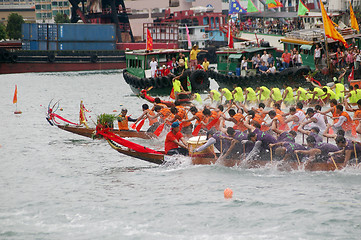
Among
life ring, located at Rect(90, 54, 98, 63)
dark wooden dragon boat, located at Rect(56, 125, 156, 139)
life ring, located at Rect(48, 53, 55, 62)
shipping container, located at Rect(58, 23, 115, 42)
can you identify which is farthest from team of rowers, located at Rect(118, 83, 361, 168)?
shipping container, located at Rect(58, 23, 115, 42)

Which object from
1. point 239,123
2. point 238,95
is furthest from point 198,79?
point 239,123

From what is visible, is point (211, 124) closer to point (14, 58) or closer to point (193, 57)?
point (193, 57)

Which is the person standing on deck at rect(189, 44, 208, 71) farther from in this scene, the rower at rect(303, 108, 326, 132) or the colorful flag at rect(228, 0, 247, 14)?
the colorful flag at rect(228, 0, 247, 14)

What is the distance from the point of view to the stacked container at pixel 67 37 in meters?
59.5

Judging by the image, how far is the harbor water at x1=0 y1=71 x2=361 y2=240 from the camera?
13.0 metres

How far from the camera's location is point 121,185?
1664 centimetres

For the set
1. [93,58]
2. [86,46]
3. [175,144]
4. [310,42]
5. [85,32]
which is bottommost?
[175,144]

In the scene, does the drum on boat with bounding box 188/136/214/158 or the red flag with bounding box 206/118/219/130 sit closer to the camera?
the drum on boat with bounding box 188/136/214/158

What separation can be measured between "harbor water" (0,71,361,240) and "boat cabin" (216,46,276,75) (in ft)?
49.1

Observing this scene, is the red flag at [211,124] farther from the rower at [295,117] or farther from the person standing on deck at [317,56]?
the person standing on deck at [317,56]

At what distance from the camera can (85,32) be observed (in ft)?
200

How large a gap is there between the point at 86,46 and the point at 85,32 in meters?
1.43

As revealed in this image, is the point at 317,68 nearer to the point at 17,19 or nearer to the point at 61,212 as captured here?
the point at 61,212

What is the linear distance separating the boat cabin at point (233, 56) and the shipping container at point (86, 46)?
88.4 feet
